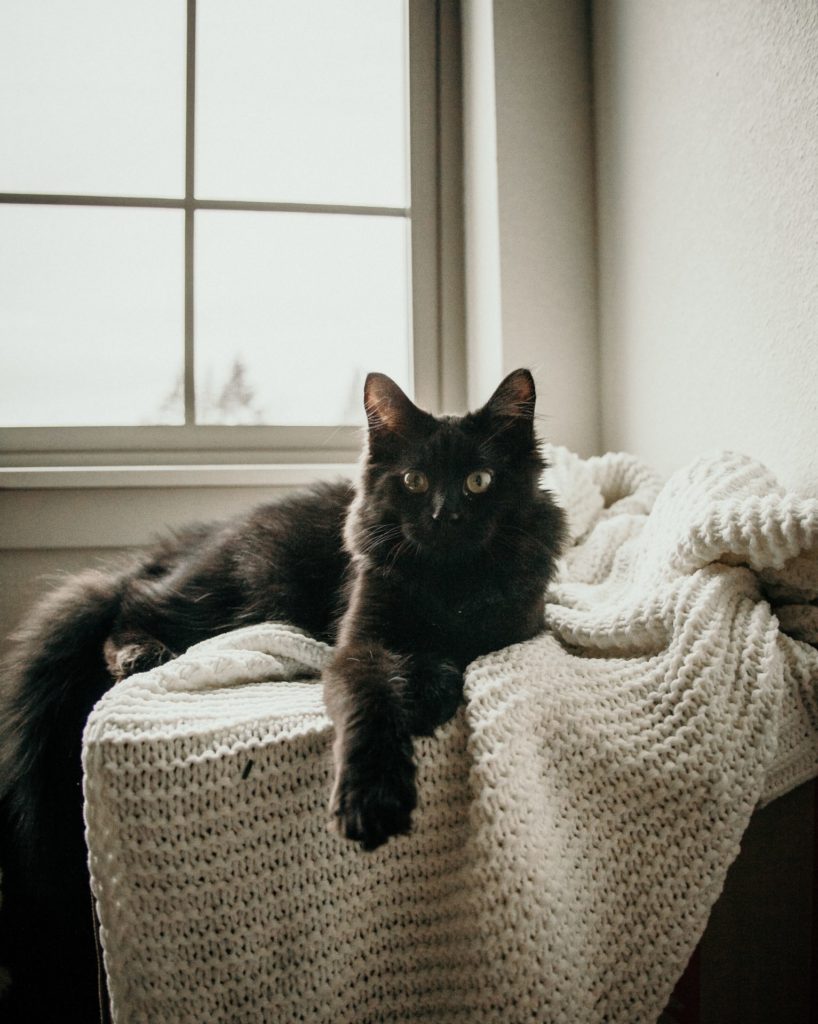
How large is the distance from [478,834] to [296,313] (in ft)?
4.93

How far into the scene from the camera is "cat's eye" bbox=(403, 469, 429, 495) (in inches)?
36.9

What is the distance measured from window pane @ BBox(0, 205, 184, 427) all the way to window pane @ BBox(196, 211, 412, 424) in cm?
9

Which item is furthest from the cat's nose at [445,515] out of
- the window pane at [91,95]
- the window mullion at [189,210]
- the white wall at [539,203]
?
the window pane at [91,95]

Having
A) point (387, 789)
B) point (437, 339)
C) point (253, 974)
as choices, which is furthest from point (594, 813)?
point (437, 339)

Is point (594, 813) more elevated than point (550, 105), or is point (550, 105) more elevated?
point (550, 105)

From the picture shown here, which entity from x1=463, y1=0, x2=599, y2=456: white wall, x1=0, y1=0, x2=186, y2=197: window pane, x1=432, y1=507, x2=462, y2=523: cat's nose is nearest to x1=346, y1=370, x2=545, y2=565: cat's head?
x1=432, y1=507, x2=462, y2=523: cat's nose

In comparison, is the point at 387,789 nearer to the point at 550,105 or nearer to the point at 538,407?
the point at 538,407

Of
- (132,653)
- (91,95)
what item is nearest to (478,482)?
(132,653)

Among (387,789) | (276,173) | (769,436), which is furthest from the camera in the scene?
(276,173)

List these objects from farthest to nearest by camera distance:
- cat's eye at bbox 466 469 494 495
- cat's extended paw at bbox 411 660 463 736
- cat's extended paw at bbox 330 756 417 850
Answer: cat's eye at bbox 466 469 494 495, cat's extended paw at bbox 411 660 463 736, cat's extended paw at bbox 330 756 417 850

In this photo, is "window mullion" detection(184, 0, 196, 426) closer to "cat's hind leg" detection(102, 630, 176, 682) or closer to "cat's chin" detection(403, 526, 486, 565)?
"cat's hind leg" detection(102, 630, 176, 682)

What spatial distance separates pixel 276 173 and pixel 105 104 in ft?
1.50

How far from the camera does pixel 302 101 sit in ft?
5.69

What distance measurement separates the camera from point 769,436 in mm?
1017
